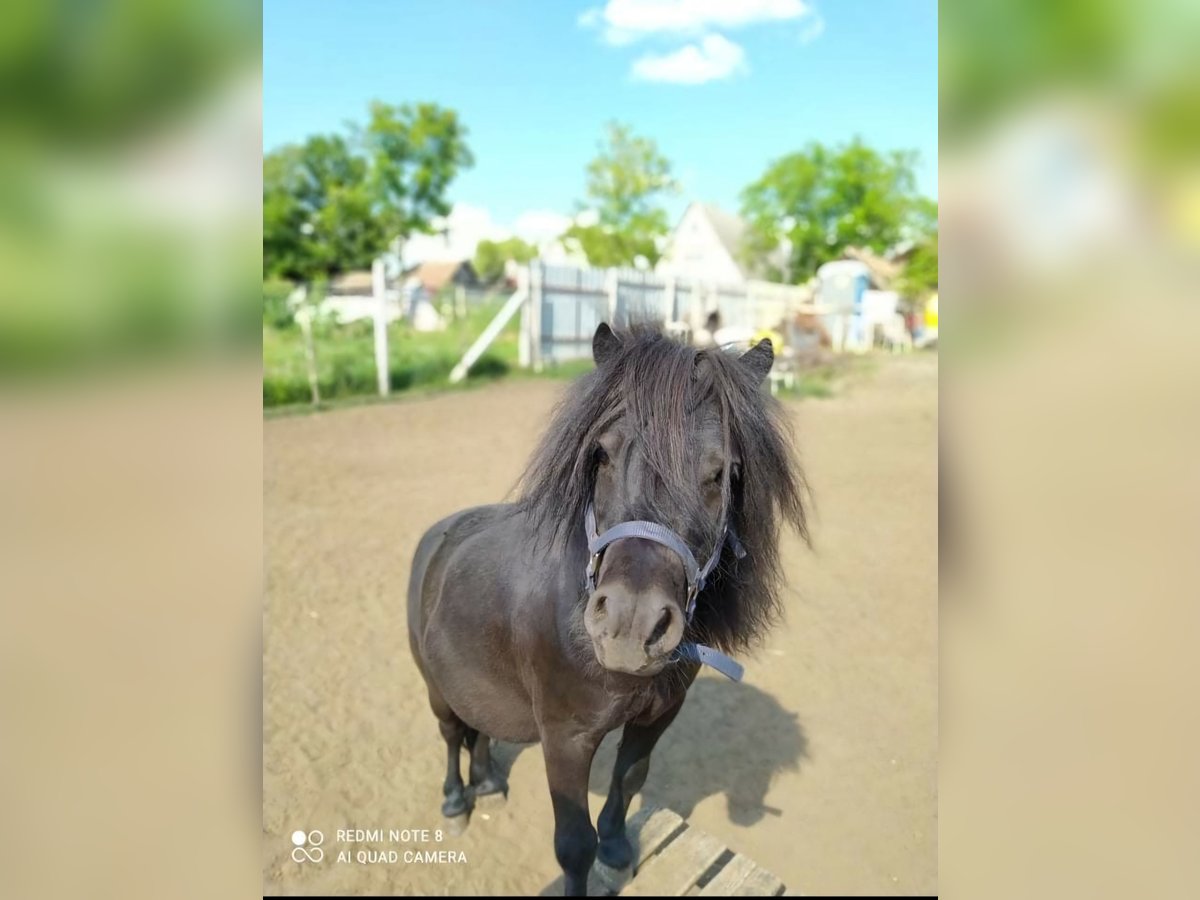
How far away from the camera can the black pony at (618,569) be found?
1.62 m

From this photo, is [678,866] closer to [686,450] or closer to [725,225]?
[686,450]

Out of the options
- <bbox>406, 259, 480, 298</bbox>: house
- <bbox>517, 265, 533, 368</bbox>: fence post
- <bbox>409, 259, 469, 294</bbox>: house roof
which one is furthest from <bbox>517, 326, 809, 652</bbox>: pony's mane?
<bbox>409, 259, 469, 294</bbox>: house roof

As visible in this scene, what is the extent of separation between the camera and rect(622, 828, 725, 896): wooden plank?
2668 millimetres

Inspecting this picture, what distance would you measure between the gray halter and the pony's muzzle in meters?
0.13

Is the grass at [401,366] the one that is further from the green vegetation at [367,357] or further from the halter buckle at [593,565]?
the halter buckle at [593,565]

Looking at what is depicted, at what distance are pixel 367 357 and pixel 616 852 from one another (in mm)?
10487

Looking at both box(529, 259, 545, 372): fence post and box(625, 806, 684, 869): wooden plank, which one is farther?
box(529, 259, 545, 372): fence post

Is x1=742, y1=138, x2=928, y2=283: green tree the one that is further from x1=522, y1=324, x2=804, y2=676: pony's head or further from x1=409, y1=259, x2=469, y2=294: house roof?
x1=522, y1=324, x2=804, y2=676: pony's head

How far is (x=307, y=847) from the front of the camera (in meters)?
2.78
